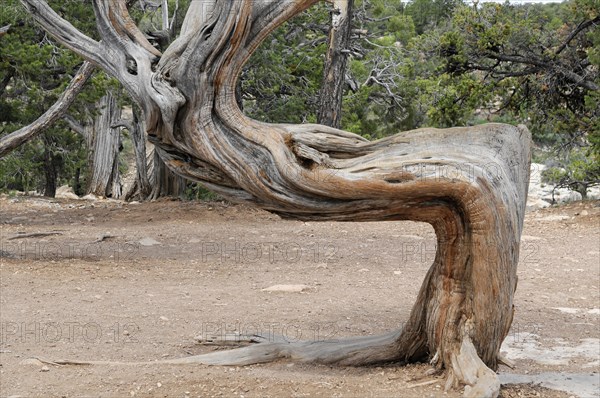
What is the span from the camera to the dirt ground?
525 centimetres

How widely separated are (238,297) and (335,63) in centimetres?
605

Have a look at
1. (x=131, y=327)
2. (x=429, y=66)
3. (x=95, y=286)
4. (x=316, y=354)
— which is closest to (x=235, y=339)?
(x=316, y=354)

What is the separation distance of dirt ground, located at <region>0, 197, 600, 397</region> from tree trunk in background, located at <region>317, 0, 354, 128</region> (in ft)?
6.84

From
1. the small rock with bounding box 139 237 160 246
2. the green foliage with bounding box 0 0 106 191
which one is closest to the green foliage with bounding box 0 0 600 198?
the green foliage with bounding box 0 0 106 191

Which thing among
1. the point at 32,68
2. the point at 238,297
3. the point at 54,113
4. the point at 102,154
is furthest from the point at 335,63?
the point at 102,154

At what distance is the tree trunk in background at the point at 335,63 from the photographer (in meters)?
12.8

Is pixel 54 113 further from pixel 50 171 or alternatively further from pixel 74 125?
pixel 50 171

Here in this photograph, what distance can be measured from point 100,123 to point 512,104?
33.0 ft

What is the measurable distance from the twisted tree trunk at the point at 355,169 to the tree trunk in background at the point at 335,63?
780cm

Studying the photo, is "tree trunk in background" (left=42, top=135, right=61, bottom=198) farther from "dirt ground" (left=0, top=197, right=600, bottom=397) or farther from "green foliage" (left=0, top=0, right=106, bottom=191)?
"dirt ground" (left=0, top=197, right=600, bottom=397)

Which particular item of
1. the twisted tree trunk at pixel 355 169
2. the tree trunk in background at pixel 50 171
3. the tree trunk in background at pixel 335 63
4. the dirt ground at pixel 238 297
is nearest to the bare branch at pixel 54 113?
the dirt ground at pixel 238 297

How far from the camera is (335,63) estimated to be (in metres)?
13.0

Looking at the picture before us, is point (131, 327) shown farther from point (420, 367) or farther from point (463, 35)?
point (463, 35)

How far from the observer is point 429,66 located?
1991cm
